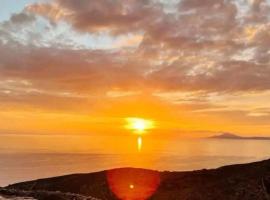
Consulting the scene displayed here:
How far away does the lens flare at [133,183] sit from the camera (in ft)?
128

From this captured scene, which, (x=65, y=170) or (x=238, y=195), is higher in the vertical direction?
(x=65, y=170)

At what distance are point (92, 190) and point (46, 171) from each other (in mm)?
162024

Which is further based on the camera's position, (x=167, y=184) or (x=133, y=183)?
(x=133, y=183)

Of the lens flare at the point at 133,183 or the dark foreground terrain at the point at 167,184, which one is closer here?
the dark foreground terrain at the point at 167,184

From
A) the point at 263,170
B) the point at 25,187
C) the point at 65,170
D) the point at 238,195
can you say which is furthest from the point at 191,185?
the point at 65,170

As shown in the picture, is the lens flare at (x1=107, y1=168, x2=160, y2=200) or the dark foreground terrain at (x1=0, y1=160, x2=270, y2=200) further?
the lens flare at (x1=107, y1=168, x2=160, y2=200)

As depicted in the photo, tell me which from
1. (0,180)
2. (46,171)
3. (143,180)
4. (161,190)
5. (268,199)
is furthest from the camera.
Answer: (46,171)

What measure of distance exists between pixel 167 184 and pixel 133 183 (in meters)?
3.52

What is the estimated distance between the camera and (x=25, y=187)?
41.7 metres

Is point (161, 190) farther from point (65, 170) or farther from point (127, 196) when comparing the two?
point (65, 170)

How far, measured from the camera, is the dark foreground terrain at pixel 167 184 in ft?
125

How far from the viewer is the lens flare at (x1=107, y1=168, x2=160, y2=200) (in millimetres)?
38938

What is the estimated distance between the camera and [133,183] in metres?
42.4

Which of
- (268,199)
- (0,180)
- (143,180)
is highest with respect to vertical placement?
(0,180)
